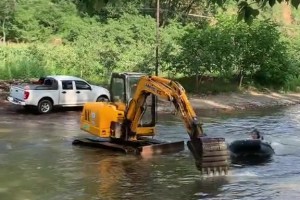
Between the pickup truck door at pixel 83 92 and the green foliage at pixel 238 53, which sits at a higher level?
the green foliage at pixel 238 53

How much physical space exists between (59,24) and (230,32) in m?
24.6

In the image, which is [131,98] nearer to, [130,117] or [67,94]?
[130,117]

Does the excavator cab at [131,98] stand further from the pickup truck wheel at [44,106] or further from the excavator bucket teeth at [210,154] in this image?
the pickup truck wheel at [44,106]

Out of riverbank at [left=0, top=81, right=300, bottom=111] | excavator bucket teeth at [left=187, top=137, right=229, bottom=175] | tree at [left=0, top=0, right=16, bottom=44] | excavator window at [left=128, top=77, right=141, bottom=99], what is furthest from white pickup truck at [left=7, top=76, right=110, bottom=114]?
tree at [left=0, top=0, right=16, bottom=44]

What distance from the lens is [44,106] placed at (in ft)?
77.9

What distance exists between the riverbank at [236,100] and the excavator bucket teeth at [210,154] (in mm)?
13791

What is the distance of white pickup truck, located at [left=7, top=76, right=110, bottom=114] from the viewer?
23250 mm

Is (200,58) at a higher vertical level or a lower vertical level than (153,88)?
higher

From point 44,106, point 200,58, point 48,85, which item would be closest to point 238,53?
point 200,58

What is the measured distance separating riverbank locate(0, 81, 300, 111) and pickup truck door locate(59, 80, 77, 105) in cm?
315

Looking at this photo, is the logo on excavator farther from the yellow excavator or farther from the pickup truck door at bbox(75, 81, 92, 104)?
the pickup truck door at bbox(75, 81, 92, 104)

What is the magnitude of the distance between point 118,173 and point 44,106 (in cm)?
1106

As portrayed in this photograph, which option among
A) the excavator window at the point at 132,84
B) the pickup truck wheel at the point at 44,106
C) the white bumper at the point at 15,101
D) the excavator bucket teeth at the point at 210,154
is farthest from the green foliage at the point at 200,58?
the excavator bucket teeth at the point at 210,154

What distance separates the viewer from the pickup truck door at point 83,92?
973 inches
